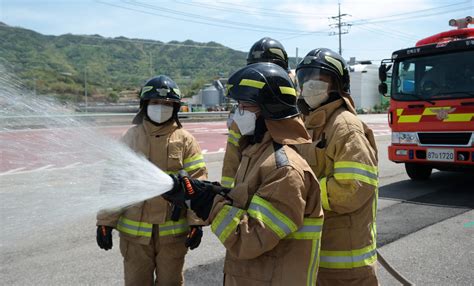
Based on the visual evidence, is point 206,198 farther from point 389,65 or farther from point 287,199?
point 389,65

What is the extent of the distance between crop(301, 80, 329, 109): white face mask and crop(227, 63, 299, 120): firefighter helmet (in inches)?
33.4

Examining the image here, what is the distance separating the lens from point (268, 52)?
5.00 metres

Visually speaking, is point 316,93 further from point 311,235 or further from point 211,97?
point 211,97

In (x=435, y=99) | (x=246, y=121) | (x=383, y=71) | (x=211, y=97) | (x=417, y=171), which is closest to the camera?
(x=246, y=121)

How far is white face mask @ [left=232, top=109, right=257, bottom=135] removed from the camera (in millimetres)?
2160

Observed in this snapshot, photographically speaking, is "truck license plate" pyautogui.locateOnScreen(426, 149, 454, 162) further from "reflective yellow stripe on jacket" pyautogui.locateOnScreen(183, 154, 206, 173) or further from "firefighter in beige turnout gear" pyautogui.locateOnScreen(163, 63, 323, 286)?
"firefighter in beige turnout gear" pyautogui.locateOnScreen(163, 63, 323, 286)

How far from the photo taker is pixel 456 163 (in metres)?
7.94

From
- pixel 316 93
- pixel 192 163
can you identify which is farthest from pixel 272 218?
pixel 192 163

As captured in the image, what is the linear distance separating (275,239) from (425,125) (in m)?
7.17

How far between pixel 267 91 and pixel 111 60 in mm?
136880

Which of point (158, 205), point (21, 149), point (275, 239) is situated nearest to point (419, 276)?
point (158, 205)

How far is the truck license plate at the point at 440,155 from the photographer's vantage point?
26.2ft

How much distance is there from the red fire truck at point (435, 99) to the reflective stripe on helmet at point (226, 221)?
23.0 feet

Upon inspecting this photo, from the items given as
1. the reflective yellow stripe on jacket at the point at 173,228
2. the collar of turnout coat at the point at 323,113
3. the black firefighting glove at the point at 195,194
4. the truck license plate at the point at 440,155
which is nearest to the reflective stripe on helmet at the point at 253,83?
the black firefighting glove at the point at 195,194
